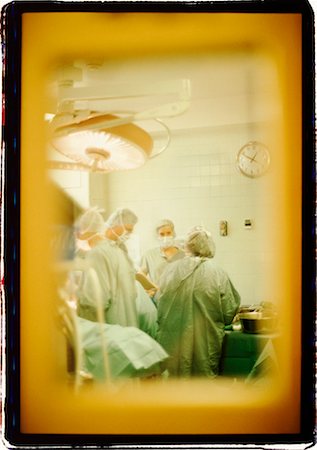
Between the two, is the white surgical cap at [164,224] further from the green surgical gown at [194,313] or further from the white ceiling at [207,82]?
the white ceiling at [207,82]

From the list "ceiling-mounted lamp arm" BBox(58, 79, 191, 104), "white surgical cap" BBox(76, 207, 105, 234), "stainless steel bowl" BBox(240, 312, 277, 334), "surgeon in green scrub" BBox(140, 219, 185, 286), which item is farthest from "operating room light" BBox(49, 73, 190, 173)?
"stainless steel bowl" BBox(240, 312, 277, 334)

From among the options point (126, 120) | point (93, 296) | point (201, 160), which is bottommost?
point (93, 296)

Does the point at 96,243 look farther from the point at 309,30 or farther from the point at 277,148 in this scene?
the point at 309,30

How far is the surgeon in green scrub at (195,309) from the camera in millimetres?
2037

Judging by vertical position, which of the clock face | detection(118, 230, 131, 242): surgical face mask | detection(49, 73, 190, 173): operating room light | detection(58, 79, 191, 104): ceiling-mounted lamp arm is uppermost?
detection(58, 79, 191, 104): ceiling-mounted lamp arm

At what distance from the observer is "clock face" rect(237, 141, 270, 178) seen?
2010mm

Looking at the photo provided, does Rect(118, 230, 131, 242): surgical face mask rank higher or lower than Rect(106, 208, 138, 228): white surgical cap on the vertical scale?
lower

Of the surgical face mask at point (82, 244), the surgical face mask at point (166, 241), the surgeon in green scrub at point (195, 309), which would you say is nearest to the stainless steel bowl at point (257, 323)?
the surgeon in green scrub at point (195, 309)

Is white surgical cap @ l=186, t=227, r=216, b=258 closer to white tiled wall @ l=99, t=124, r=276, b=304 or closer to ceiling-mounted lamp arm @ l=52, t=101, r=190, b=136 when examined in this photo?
white tiled wall @ l=99, t=124, r=276, b=304

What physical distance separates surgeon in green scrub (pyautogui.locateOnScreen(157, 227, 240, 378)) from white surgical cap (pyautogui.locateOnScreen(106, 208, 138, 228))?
242mm

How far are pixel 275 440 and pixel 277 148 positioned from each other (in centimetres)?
118

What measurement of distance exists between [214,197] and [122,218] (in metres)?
0.38

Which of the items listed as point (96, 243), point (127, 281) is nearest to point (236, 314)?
point (127, 281)

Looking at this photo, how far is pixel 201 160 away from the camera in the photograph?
6.66ft
